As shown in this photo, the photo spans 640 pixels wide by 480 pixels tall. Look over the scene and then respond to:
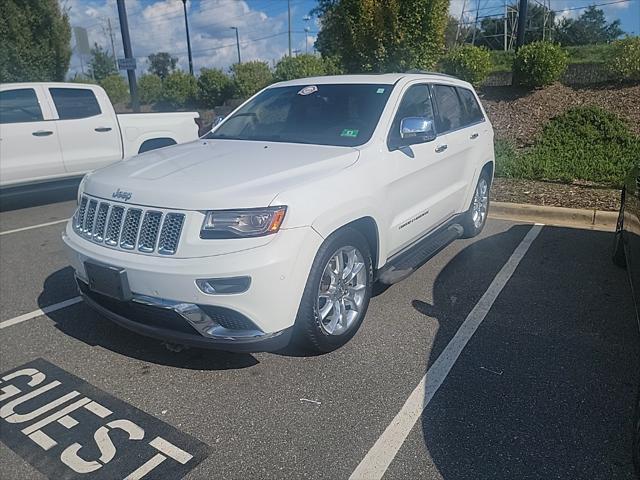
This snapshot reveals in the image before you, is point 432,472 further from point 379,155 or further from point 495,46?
point 495,46

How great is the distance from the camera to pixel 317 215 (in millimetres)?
2955

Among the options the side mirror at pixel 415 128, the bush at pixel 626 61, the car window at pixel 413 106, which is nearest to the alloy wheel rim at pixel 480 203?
the car window at pixel 413 106

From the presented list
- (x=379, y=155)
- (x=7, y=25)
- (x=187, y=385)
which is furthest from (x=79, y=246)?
(x=7, y=25)

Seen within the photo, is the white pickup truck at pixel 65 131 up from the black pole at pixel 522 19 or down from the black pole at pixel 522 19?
down

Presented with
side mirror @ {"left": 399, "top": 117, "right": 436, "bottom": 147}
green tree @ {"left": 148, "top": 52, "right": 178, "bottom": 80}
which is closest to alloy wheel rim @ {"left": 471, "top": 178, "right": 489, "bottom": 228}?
side mirror @ {"left": 399, "top": 117, "right": 436, "bottom": 147}

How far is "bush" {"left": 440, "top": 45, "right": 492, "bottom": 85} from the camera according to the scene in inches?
492

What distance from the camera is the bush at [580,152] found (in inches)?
325

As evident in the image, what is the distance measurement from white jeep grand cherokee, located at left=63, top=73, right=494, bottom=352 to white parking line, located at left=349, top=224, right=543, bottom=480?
61cm

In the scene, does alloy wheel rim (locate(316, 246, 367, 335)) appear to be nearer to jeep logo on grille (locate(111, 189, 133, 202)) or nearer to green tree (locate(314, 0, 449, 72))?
jeep logo on grille (locate(111, 189, 133, 202))

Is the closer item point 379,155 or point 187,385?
point 187,385

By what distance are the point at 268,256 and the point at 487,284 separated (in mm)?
2592

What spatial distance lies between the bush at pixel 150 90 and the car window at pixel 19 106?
19056mm

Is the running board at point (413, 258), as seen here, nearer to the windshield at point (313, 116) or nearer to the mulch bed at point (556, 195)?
the windshield at point (313, 116)

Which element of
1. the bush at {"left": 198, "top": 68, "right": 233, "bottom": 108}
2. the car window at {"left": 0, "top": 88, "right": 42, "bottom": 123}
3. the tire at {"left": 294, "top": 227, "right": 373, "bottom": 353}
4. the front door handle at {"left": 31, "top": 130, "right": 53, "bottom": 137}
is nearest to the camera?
the tire at {"left": 294, "top": 227, "right": 373, "bottom": 353}
